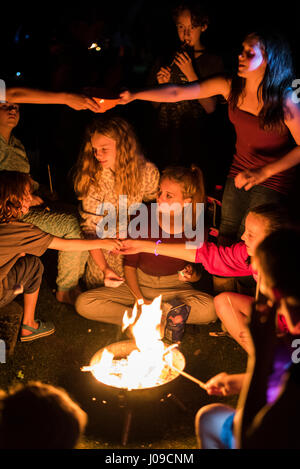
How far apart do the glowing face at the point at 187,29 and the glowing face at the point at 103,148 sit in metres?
1.36

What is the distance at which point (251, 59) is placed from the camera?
3.14 meters

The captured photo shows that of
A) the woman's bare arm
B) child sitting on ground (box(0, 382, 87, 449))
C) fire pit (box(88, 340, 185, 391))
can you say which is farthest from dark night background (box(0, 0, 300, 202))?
child sitting on ground (box(0, 382, 87, 449))

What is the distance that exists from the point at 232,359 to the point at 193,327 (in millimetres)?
495

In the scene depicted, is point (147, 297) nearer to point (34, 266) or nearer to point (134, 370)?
point (34, 266)

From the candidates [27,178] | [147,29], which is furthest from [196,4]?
[147,29]

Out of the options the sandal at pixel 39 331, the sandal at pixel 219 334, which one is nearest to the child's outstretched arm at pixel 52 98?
the sandal at pixel 39 331

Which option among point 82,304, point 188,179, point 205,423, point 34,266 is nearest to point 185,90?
point 188,179

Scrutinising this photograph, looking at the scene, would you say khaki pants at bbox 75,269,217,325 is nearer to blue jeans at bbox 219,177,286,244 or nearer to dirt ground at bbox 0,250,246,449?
dirt ground at bbox 0,250,246,449

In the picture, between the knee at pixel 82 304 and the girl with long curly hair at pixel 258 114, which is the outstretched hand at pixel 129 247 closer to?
the knee at pixel 82 304

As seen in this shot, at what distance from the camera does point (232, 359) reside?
11.9 feet

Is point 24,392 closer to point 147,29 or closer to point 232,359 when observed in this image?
point 232,359

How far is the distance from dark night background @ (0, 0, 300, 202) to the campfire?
181cm

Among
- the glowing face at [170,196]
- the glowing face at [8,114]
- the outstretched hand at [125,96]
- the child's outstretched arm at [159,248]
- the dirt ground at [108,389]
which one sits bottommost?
the dirt ground at [108,389]

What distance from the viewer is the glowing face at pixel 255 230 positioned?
296cm
